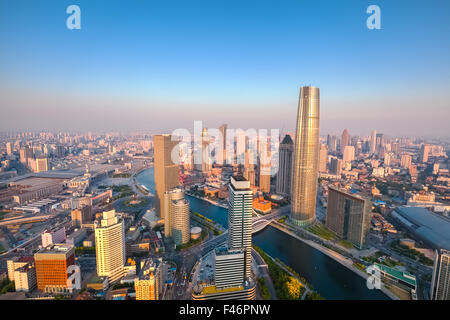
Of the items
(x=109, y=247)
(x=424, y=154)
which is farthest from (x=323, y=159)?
(x=109, y=247)

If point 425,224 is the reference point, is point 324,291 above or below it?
below

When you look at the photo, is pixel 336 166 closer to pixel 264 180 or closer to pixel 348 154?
pixel 348 154

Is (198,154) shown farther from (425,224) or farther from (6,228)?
(425,224)

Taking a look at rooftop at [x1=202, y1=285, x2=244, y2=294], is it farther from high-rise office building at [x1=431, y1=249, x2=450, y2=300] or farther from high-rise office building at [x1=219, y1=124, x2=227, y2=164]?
high-rise office building at [x1=219, y1=124, x2=227, y2=164]

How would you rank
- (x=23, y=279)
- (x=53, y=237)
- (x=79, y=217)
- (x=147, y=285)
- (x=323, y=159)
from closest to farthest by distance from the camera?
1. (x=147, y=285)
2. (x=23, y=279)
3. (x=53, y=237)
4. (x=79, y=217)
5. (x=323, y=159)

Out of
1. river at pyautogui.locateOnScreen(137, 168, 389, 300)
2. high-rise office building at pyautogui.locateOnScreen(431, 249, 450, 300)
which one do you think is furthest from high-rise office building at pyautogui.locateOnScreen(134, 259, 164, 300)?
high-rise office building at pyautogui.locateOnScreen(431, 249, 450, 300)

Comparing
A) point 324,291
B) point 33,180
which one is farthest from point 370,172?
point 33,180
